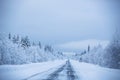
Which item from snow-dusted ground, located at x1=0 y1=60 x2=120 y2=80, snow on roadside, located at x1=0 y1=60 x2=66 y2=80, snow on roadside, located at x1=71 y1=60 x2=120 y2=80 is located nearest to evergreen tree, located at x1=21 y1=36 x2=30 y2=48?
snow on roadside, located at x1=0 y1=60 x2=66 y2=80

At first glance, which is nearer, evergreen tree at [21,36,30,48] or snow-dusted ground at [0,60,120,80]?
snow-dusted ground at [0,60,120,80]

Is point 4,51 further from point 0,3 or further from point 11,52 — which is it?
point 0,3

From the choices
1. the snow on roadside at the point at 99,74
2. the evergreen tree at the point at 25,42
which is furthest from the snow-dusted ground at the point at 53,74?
the evergreen tree at the point at 25,42

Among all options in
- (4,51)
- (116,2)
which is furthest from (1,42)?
(116,2)

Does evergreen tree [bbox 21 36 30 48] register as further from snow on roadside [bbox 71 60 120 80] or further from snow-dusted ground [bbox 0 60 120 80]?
snow on roadside [bbox 71 60 120 80]

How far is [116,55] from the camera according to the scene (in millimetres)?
35969

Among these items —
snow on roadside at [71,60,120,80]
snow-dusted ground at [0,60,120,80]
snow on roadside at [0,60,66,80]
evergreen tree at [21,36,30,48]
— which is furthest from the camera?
evergreen tree at [21,36,30,48]

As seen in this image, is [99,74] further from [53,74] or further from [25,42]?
[25,42]

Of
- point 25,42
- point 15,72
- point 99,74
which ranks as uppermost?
point 25,42

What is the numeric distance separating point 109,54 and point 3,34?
18.5 m

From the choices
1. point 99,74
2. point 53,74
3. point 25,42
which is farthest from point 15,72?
point 25,42

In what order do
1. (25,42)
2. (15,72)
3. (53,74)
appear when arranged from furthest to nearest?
(25,42) → (53,74) → (15,72)

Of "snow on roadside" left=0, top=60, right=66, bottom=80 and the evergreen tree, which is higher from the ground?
the evergreen tree

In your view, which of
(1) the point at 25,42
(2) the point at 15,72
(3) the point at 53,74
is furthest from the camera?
(1) the point at 25,42
